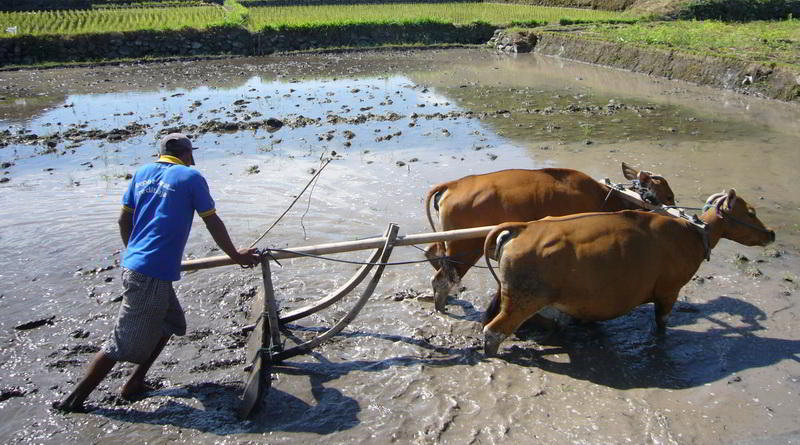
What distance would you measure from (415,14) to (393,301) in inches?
1118

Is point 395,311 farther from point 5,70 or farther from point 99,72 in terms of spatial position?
point 5,70

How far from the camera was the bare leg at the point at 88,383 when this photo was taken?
4.32 metres

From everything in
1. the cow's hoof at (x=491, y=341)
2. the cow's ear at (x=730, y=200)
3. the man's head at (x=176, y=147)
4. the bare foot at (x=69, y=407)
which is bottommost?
the bare foot at (x=69, y=407)

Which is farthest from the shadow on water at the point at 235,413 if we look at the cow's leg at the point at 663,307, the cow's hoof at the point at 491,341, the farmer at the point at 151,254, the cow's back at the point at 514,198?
the cow's leg at the point at 663,307

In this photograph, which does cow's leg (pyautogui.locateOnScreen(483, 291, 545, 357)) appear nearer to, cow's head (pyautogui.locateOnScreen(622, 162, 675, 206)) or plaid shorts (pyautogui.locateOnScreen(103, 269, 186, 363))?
cow's head (pyautogui.locateOnScreen(622, 162, 675, 206))

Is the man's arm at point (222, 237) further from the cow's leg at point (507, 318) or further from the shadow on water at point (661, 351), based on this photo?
the shadow on water at point (661, 351)

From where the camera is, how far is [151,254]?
429 cm

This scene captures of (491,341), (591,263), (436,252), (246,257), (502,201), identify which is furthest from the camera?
(436,252)

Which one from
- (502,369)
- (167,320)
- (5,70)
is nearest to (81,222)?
(167,320)

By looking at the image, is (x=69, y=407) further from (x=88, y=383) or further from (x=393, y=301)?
(x=393, y=301)

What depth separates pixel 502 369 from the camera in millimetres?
4969

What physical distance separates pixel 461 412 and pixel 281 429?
1238 millimetres

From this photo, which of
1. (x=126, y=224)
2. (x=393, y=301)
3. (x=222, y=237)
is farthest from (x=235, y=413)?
(x=393, y=301)

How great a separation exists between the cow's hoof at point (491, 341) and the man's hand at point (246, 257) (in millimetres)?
1855
